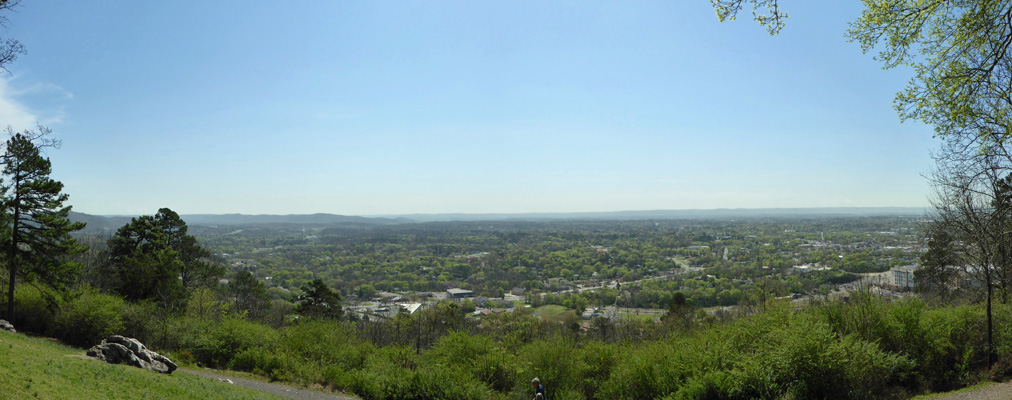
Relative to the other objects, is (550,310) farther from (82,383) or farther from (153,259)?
(82,383)

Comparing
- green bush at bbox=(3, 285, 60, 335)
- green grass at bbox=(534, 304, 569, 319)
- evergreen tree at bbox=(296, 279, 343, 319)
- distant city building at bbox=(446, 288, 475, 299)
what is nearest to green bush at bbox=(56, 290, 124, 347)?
green bush at bbox=(3, 285, 60, 335)

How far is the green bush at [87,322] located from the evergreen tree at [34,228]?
1.80 meters

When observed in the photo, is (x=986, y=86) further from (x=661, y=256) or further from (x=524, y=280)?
(x=661, y=256)

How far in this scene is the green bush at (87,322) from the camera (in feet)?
79.6

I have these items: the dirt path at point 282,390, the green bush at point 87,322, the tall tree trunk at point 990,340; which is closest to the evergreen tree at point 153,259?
the green bush at point 87,322

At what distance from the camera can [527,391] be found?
60.0ft

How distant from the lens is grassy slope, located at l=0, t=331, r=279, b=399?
9.51 metres

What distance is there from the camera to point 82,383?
11461 mm

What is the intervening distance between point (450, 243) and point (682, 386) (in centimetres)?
18569

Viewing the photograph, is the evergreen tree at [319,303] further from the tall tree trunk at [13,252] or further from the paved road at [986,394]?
the paved road at [986,394]

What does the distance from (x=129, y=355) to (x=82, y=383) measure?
7.61 m

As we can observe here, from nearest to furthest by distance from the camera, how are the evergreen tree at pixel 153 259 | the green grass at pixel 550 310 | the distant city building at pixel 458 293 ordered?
the evergreen tree at pixel 153 259
the green grass at pixel 550 310
the distant city building at pixel 458 293

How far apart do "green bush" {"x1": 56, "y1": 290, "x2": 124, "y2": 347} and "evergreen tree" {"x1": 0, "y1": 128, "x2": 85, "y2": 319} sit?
1.80 meters

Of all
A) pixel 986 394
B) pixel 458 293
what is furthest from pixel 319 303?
pixel 458 293
